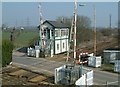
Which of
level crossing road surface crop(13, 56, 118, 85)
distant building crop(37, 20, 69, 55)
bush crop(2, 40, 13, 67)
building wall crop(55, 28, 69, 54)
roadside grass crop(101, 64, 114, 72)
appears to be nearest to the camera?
level crossing road surface crop(13, 56, 118, 85)

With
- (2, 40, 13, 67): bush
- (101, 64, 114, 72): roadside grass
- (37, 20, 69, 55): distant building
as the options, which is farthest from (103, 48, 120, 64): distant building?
(2, 40, 13, 67): bush

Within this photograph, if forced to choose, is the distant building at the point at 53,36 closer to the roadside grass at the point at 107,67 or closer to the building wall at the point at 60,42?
the building wall at the point at 60,42

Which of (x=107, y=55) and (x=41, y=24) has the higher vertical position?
(x=41, y=24)

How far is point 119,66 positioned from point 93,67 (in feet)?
9.41

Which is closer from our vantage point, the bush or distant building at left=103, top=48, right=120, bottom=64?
distant building at left=103, top=48, right=120, bottom=64

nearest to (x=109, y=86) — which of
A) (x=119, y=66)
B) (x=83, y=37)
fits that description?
(x=119, y=66)

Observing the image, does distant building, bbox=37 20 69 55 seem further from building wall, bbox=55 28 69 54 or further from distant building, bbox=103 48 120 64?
distant building, bbox=103 48 120 64

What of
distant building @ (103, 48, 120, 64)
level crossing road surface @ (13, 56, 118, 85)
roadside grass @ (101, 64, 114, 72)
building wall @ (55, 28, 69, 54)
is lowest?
level crossing road surface @ (13, 56, 118, 85)

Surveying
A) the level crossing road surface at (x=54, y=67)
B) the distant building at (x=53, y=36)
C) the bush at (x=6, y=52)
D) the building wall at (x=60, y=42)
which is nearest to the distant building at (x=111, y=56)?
the level crossing road surface at (x=54, y=67)

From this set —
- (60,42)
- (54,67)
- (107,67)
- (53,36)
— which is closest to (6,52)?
(54,67)

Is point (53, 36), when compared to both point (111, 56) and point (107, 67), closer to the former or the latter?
point (111, 56)

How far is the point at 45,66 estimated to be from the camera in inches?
881

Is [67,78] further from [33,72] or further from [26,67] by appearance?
[26,67]

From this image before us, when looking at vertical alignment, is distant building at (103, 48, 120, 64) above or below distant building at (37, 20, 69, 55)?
below
